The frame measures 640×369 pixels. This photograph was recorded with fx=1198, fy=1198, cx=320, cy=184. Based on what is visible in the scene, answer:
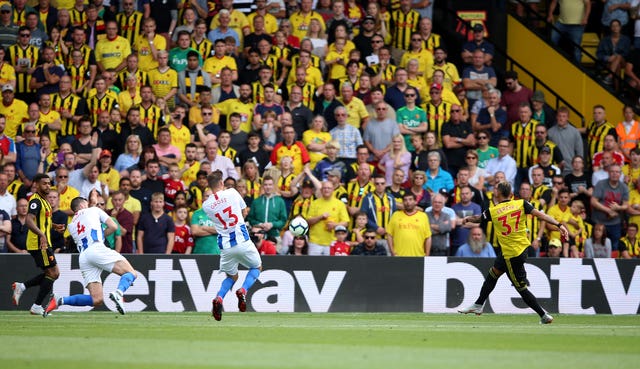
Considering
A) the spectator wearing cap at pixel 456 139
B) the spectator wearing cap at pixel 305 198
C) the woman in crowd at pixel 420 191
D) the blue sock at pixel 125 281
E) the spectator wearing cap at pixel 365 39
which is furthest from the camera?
the spectator wearing cap at pixel 365 39

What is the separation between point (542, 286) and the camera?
21.3 m

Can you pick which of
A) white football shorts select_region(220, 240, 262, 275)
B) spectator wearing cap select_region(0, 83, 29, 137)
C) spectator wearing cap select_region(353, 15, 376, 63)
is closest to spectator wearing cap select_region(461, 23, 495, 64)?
spectator wearing cap select_region(353, 15, 376, 63)

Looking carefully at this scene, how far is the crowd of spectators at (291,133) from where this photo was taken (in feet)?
70.9

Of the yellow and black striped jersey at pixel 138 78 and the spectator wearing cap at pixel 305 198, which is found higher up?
the yellow and black striped jersey at pixel 138 78

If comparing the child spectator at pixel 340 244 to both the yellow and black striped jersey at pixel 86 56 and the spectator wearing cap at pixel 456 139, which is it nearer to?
the spectator wearing cap at pixel 456 139

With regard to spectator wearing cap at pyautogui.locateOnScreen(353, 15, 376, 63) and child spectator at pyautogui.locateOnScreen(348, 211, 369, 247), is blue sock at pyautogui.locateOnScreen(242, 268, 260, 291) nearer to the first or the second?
child spectator at pyautogui.locateOnScreen(348, 211, 369, 247)

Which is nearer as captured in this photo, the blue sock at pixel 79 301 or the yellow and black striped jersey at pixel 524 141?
the blue sock at pixel 79 301

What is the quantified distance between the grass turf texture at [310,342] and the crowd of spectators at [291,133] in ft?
13.2

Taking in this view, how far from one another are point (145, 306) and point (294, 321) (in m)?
4.45

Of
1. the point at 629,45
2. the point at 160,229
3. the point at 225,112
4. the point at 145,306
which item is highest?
the point at 629,45

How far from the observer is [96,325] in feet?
50.3

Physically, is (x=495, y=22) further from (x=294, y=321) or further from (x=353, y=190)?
(x=294, y=321)

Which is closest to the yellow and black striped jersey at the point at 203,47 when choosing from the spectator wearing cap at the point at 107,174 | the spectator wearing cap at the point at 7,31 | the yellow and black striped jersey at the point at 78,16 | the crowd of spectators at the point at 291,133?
the crowd of spectators at the point at 291,133

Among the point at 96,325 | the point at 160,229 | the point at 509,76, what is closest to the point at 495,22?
the point at 509,76
